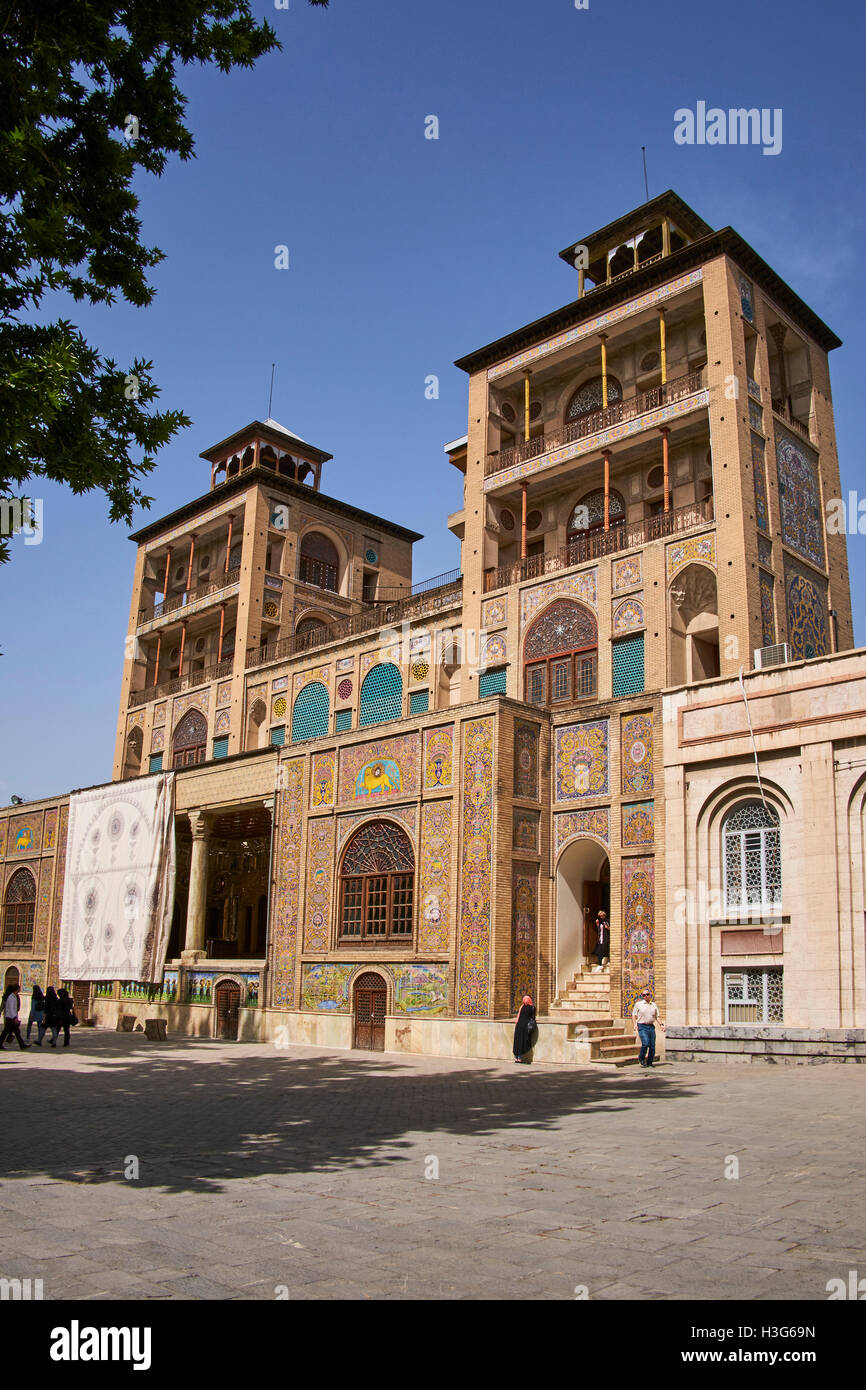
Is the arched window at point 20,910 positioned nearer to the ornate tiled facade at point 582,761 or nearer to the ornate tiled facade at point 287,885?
the ornate tiled facade at point 287,885

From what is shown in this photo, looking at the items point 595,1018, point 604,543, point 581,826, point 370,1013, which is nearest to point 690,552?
point 604,543

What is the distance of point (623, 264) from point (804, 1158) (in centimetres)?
2580

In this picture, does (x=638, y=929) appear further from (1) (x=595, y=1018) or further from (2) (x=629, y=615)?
(2) (x=629, y=615)

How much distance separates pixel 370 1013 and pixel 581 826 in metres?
6.33

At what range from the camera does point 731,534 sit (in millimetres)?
23547

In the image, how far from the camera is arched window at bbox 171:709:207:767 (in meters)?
39.4

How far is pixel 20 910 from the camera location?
40.4m

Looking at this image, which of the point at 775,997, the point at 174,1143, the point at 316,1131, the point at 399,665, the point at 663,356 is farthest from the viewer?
the point at 399,665

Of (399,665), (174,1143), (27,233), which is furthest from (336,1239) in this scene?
(399,665)

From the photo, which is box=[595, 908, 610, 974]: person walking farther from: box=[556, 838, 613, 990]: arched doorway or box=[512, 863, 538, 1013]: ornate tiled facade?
box=[512, 863, 538, 1013]: ornate tiled facade

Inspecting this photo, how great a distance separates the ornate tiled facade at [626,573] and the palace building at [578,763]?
0.07m

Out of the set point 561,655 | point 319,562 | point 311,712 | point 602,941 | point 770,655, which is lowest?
point 602,941

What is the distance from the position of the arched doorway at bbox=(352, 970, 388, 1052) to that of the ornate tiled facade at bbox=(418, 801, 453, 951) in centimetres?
180

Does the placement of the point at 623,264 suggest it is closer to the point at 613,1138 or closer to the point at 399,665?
the point at 399,665
